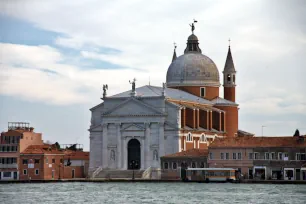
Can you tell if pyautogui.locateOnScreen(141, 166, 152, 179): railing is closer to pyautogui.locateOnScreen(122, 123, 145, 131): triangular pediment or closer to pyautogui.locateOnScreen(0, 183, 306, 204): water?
pyautogui.locateOnScreen(122, 123, 145, 131): triangular pediment

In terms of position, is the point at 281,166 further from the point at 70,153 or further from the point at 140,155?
the point at 70,153

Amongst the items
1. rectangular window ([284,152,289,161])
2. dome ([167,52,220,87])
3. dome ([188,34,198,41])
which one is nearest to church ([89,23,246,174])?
dome ([167,52,220,87])

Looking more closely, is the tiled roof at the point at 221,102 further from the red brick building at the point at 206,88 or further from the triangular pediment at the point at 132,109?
the triangular pediment at the point at 132,109

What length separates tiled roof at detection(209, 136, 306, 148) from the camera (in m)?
99.5

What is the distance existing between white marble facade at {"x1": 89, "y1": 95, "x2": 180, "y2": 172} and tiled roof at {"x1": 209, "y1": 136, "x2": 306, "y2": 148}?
693cm

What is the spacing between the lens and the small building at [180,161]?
104m

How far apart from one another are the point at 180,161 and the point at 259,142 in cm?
801

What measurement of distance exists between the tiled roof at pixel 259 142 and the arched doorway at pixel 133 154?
412 inches

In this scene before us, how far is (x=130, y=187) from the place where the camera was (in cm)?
9188

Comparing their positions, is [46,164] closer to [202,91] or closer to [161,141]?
[161,141]

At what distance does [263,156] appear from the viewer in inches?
3967

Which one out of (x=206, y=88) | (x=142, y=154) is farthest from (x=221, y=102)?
(x=142, y=154)

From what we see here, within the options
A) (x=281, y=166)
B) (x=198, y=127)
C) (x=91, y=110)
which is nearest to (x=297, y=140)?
(x=281, y=166)

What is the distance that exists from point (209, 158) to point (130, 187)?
533 inches
